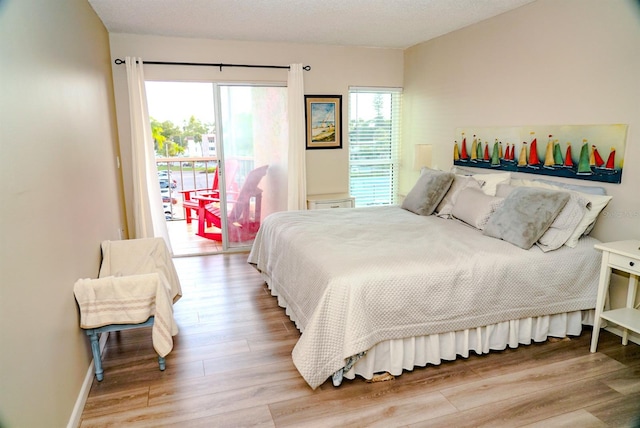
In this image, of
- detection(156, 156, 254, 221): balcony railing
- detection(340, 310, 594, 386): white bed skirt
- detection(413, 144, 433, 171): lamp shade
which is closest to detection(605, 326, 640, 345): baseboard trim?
detection(340, 310, 594, 386): white bed skirt

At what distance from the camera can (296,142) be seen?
5141mm

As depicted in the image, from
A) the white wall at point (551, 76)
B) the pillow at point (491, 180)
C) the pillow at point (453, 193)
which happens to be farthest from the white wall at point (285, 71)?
the pillow at point (491, 180)

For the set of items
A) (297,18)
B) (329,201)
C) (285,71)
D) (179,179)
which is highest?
(297,18)

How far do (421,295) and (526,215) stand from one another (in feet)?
3.41

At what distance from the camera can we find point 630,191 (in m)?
2.88

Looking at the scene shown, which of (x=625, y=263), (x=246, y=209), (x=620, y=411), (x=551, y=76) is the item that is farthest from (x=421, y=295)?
(x=246, y=209)

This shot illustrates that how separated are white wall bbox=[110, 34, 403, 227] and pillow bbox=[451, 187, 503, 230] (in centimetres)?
217

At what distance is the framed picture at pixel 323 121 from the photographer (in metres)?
5.29

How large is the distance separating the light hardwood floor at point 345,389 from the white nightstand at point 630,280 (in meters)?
0.27

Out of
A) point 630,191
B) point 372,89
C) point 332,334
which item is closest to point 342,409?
point 332,334

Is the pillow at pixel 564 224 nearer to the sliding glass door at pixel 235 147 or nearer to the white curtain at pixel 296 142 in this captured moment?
the white curtain at pixel 296 142

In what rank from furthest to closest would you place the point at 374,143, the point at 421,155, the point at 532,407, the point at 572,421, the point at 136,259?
the point at 374,143 → the point at 421,155 → the point at 136,259 → the point at 532,407 → the point at 572,421

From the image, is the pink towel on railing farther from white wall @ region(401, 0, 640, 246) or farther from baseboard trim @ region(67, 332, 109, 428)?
white wall @ region(401, 0, 640, 246)

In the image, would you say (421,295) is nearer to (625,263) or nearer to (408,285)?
(408,285)
